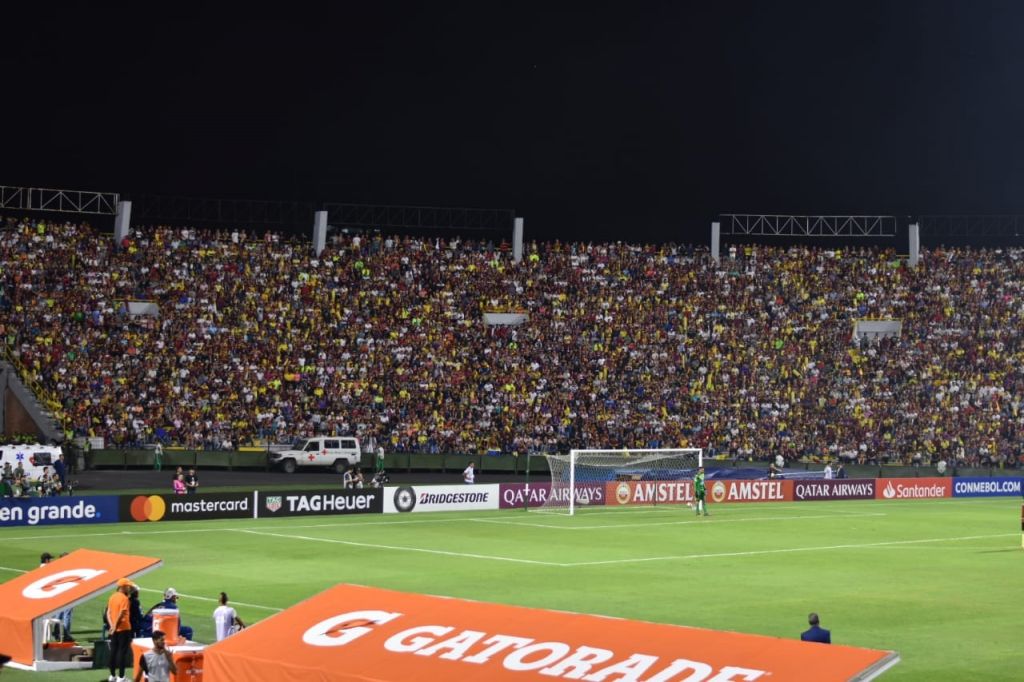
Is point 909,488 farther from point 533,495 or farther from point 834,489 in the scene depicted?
point 533,495

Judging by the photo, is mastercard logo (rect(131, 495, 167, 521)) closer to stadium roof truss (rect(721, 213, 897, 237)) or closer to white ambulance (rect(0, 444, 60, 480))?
white ambulance (rect(0, 444, 60, 480))

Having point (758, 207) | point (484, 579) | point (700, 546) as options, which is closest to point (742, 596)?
point (484, 579)

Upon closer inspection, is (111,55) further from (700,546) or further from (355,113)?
(700,546)

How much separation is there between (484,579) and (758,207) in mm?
61697

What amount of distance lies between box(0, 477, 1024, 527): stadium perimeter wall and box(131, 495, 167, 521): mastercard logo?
32 millimetres

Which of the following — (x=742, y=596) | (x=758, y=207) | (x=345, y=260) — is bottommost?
(x=742, y=596)

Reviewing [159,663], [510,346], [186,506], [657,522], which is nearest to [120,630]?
[159,663]

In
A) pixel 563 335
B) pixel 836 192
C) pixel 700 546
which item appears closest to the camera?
pixel 700 546

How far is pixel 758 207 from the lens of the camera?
8912cm

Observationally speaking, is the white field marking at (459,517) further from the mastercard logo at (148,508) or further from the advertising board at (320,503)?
the mastercard logo at (148,508)

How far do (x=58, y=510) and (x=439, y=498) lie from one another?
1453cm

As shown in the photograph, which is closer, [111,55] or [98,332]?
[98,332]

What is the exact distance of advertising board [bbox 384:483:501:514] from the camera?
49656 mm

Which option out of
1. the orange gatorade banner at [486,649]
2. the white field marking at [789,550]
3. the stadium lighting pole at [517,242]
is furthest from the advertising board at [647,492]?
the orange gatorade banner at [486,649]
